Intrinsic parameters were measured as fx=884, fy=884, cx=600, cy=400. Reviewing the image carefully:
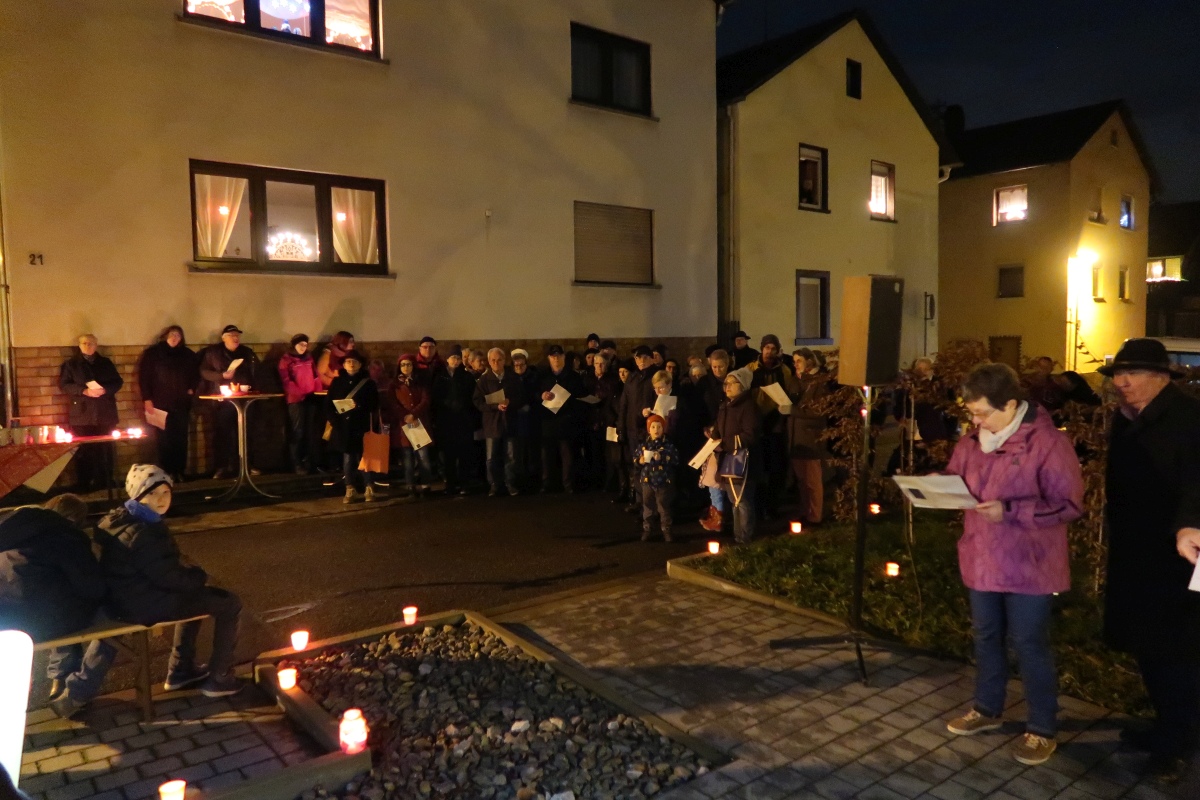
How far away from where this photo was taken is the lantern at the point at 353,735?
4.27 meters

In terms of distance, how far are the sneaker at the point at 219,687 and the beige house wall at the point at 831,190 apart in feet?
49.4

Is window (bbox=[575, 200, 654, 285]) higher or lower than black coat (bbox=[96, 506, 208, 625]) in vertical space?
higher

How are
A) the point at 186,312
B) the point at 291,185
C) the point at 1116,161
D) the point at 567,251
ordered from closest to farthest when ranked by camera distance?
the point at 186,312 → the point at 291,185 → the point at 567,251 → the point at 1116,161

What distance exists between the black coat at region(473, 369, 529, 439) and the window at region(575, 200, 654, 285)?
488 cm

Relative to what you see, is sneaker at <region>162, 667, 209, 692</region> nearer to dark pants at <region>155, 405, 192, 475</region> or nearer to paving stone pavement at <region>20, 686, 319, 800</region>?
paving stone pavement at <region>20, 686, 319, 800</region>

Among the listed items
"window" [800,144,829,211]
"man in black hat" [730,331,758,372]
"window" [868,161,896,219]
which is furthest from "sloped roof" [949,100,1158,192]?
"man in black hat" [730,331,758,372]

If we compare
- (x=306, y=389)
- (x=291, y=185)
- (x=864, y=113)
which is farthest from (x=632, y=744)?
(x=864, y=113)

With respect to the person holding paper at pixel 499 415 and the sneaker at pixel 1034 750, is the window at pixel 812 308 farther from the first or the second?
the sneaker at pixel 1034 750

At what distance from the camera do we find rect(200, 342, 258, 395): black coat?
1138cm

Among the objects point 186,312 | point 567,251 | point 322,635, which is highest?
point 567,251

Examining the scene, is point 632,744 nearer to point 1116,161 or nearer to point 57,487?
point 57,487

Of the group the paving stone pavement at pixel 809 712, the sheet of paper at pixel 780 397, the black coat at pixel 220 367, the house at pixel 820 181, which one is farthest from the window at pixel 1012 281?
the paving stone pavement at pixel 809 712

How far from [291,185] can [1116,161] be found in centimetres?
3073

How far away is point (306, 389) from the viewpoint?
39.8ft
